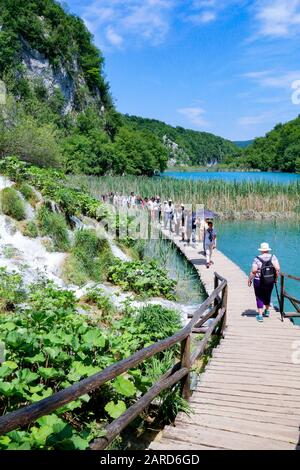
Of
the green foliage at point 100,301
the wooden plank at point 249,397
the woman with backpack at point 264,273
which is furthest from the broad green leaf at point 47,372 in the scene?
the woman with backpack at point 264,273

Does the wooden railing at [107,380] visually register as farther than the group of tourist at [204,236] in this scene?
No

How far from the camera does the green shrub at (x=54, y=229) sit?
11461mm

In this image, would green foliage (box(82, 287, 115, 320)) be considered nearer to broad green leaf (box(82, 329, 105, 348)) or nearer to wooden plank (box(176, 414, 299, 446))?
broad green leaf (box(82, 329, 105, 348))

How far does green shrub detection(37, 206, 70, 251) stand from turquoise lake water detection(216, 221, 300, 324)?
645 centimetres

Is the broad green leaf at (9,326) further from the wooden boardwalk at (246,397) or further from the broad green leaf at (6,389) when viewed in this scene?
the wooden boardwalk at (246,397)

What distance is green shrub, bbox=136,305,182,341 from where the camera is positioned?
704 centimetres

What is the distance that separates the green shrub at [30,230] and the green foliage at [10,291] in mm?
2754

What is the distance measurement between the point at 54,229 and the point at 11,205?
4.20 feet

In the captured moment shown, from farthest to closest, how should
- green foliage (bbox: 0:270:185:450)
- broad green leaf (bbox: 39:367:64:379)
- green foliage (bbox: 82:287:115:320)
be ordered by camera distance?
1. green foliage (bbox: 82:287:115:320)
2. broad green leaf (bbox: 39:367:64:379)
3. green foliage (bbox: 0:270:185:450)

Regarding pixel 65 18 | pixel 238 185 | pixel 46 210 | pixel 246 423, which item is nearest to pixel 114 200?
pixel 238 185

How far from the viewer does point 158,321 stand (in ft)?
23.9

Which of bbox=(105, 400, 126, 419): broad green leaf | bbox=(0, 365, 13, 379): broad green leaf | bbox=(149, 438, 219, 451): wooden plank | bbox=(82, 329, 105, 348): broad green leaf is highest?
bbox=(0, 365, 13, 379): broad green leaf

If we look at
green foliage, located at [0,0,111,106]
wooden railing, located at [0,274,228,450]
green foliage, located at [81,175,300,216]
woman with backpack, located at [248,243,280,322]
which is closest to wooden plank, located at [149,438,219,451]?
wooden railing, located at [0,274,228,450]

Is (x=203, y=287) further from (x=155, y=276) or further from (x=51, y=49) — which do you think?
(x=51, y=49)
